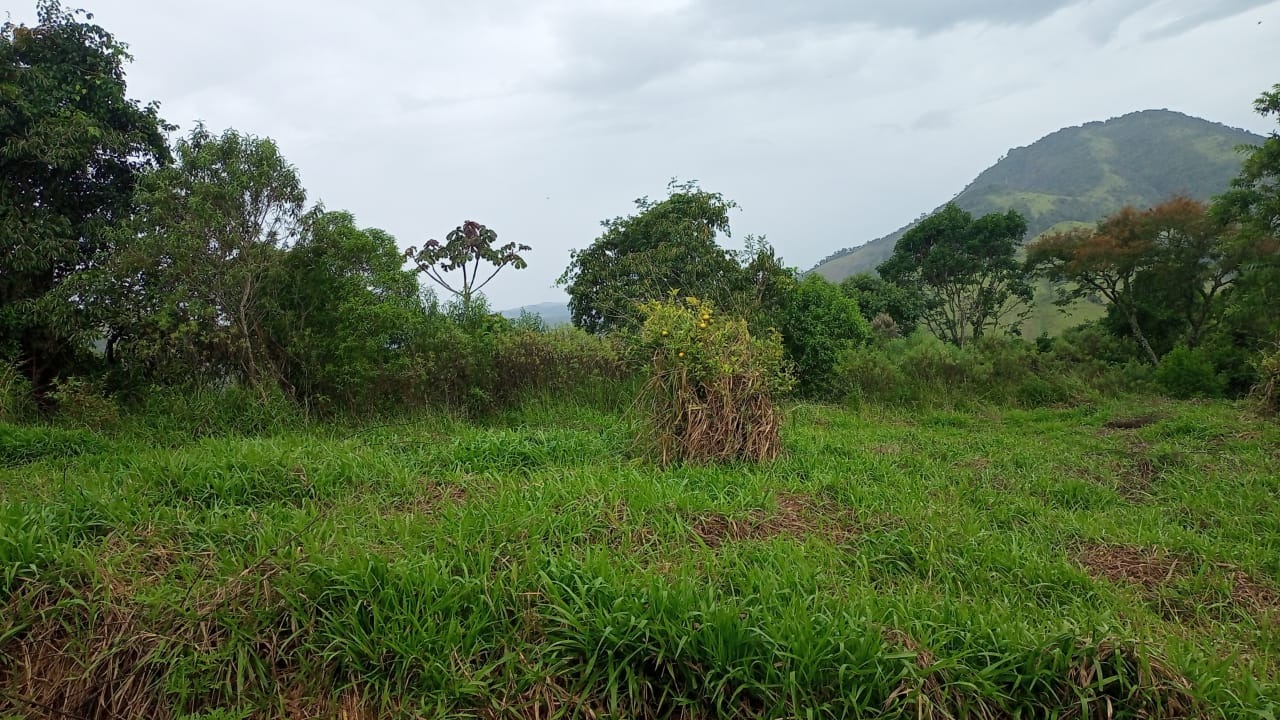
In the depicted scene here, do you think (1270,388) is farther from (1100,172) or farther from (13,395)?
(1100,172)

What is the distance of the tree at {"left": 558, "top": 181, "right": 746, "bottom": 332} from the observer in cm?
1072

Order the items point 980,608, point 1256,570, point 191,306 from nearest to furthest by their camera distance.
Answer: point 980,608 < point 1256,570 < point 191,306

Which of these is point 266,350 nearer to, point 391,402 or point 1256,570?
point 391,402

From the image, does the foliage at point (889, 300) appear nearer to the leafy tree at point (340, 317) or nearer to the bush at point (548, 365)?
the bush at point (548, 365)

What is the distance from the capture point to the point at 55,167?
22.6 ft

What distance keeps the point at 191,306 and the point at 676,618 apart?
6.69 meters

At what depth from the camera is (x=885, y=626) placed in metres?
2.04

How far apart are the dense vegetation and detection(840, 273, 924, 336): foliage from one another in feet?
23.4

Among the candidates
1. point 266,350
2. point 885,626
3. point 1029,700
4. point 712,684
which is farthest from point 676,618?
point 266,350

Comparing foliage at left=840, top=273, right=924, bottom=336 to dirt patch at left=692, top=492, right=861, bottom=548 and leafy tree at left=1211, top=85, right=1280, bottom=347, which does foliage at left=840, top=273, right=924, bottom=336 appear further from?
dirt patch at left=692, top=492, right=861, bottom=548

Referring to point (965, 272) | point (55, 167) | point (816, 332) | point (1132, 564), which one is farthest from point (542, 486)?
point (965, 272)

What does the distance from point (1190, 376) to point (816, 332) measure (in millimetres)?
5788

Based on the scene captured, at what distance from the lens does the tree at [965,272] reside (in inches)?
726

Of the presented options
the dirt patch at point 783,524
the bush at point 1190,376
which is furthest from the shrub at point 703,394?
the bush at point 1190,376
